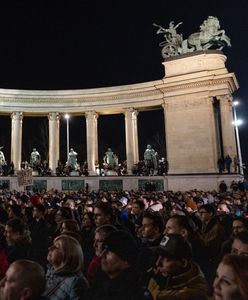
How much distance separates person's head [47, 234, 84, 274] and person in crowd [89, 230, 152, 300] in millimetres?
695

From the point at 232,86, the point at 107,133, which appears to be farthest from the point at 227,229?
the point at 107,133

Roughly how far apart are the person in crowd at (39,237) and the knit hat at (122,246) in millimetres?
3398

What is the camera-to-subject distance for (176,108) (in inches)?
1772

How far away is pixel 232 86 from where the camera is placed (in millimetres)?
44562

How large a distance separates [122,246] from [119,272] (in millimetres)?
384

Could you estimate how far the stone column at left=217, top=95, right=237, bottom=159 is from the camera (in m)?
41.7

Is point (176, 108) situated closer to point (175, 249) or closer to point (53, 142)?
point (53, 142)

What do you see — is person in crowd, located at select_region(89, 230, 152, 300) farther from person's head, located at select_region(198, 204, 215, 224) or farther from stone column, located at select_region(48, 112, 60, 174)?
stone column, located at select_region(48, 112, 60, 174)

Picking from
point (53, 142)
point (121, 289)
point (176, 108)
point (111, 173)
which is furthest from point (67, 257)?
point (53, 142)

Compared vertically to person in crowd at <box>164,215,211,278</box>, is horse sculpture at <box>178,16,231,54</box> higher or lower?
higher

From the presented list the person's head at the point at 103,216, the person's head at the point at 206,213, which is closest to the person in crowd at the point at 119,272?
the person's head at the point at 103,216

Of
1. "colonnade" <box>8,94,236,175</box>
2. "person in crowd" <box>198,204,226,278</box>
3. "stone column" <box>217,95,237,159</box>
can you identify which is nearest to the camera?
"person in crowd" <box>198,204,226,278</box>

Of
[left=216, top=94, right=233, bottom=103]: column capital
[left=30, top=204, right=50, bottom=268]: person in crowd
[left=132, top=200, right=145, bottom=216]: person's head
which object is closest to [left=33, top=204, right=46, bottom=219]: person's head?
[left=30, top=204, right=50, bottom=268]: person in crowd

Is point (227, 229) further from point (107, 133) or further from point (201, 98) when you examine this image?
point (107, 133)
